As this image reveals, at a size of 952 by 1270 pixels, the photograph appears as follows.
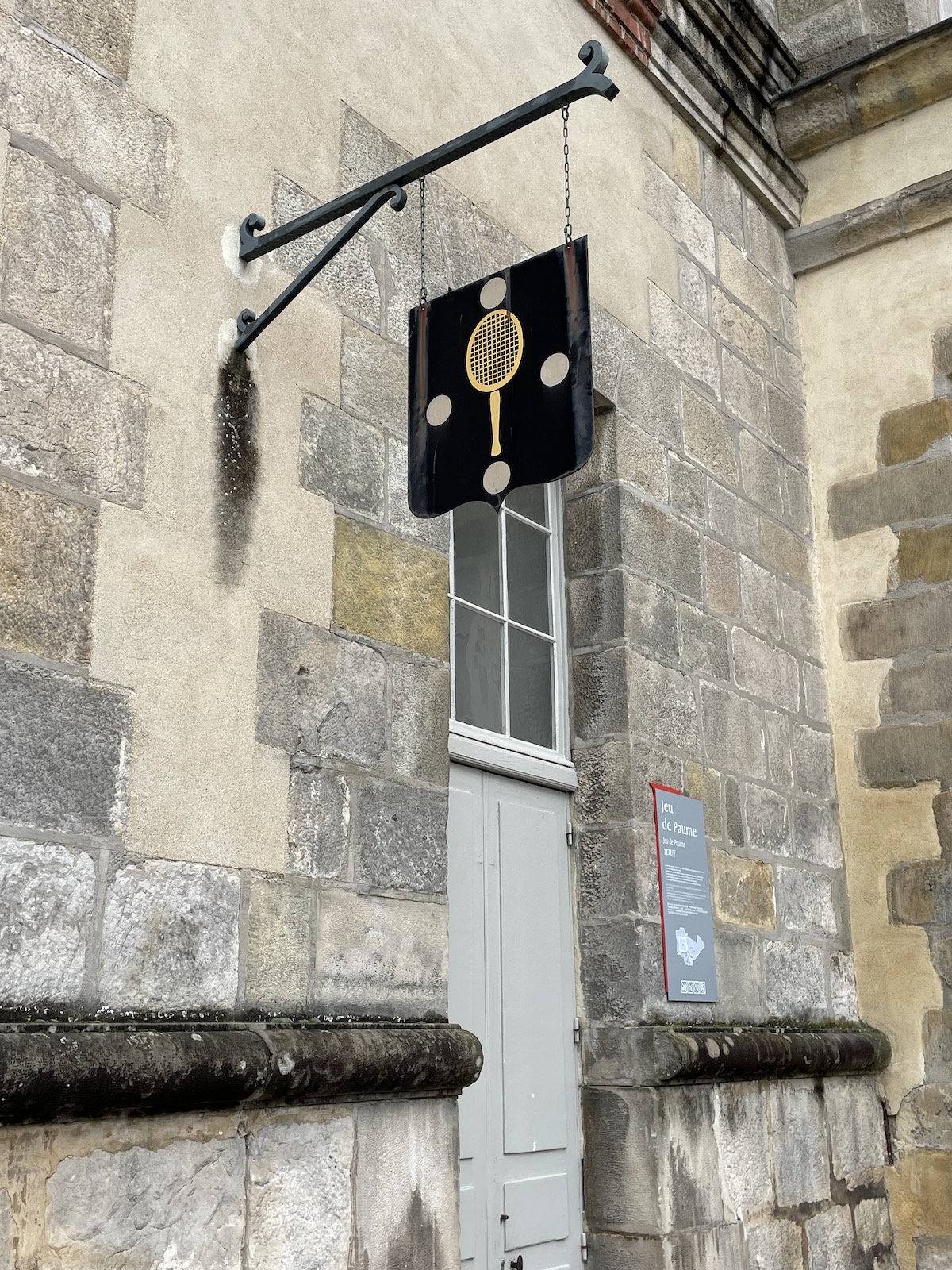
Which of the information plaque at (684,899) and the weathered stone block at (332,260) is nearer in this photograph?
the weathered stone block at (332,260)

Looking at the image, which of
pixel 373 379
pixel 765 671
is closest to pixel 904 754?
pixel 765 671

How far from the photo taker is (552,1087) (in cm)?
378

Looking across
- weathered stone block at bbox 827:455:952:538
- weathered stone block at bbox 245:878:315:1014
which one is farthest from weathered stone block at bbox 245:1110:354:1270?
weathered stone block at bbox 827:455:952:538

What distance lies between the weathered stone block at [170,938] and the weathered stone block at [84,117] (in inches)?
58.3

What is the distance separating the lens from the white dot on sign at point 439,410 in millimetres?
2959

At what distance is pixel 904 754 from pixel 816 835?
478 mm

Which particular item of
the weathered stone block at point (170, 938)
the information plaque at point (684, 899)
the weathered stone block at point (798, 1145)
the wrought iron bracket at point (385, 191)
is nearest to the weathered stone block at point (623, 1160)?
the information plaque at point (684, 899)

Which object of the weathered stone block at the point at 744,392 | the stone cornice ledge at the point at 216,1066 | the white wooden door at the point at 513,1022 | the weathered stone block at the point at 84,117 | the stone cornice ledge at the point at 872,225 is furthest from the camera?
the stone cornice ledge at the point at 872,225

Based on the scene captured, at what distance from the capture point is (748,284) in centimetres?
555

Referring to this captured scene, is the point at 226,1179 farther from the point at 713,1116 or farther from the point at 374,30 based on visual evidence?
the point at 374,30

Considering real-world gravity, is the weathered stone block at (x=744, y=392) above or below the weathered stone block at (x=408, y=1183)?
→ above

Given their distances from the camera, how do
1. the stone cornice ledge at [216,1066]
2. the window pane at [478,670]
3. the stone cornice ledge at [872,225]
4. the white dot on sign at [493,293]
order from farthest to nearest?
the stone cornice ledge at [872,225] → the window pane at [478,670] → the white dot on sign at [493,293] → the stone cornice ledge at [216,1066]

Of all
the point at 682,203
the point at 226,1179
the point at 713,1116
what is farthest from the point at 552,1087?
the point at 682,203

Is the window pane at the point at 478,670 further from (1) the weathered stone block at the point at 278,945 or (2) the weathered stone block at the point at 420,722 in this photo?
(1) the weathered stone block at the point at 278,945
